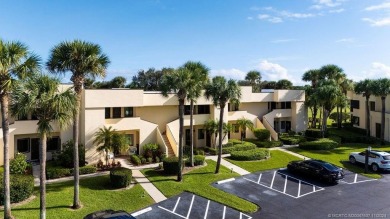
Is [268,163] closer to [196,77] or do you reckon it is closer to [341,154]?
[341,154]

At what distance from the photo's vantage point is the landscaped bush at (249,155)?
31847 millimetres

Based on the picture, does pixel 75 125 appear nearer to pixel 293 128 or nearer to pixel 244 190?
pixel 244 190

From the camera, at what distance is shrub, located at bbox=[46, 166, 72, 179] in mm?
24328

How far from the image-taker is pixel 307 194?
23.1 m

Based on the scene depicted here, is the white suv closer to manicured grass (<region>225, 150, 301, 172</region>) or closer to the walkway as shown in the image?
manicured grass (<region>225, 150, 301, 172</region>)

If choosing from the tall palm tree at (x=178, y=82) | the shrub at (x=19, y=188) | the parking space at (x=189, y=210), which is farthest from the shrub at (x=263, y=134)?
the shrub at (x=19, y=188)

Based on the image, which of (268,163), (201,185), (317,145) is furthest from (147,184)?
(317,145)

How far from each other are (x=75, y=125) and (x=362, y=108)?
48.1m

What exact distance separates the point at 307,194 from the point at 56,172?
1976 centimetres

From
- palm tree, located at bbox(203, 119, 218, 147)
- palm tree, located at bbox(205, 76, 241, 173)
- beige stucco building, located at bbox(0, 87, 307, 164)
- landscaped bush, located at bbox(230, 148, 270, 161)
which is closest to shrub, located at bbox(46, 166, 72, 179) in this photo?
beige stucco building, located at bbox(0, 87, 307, 164)

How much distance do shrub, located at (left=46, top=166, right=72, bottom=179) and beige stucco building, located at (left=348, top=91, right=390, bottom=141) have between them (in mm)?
42015

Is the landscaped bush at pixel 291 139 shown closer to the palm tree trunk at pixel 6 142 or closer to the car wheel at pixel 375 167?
the car wheel at pixel 375 167

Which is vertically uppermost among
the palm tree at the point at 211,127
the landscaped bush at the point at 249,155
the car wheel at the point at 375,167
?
the palm tree at the point at 211,127

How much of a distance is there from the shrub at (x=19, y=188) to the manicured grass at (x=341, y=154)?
2775 centimetres
